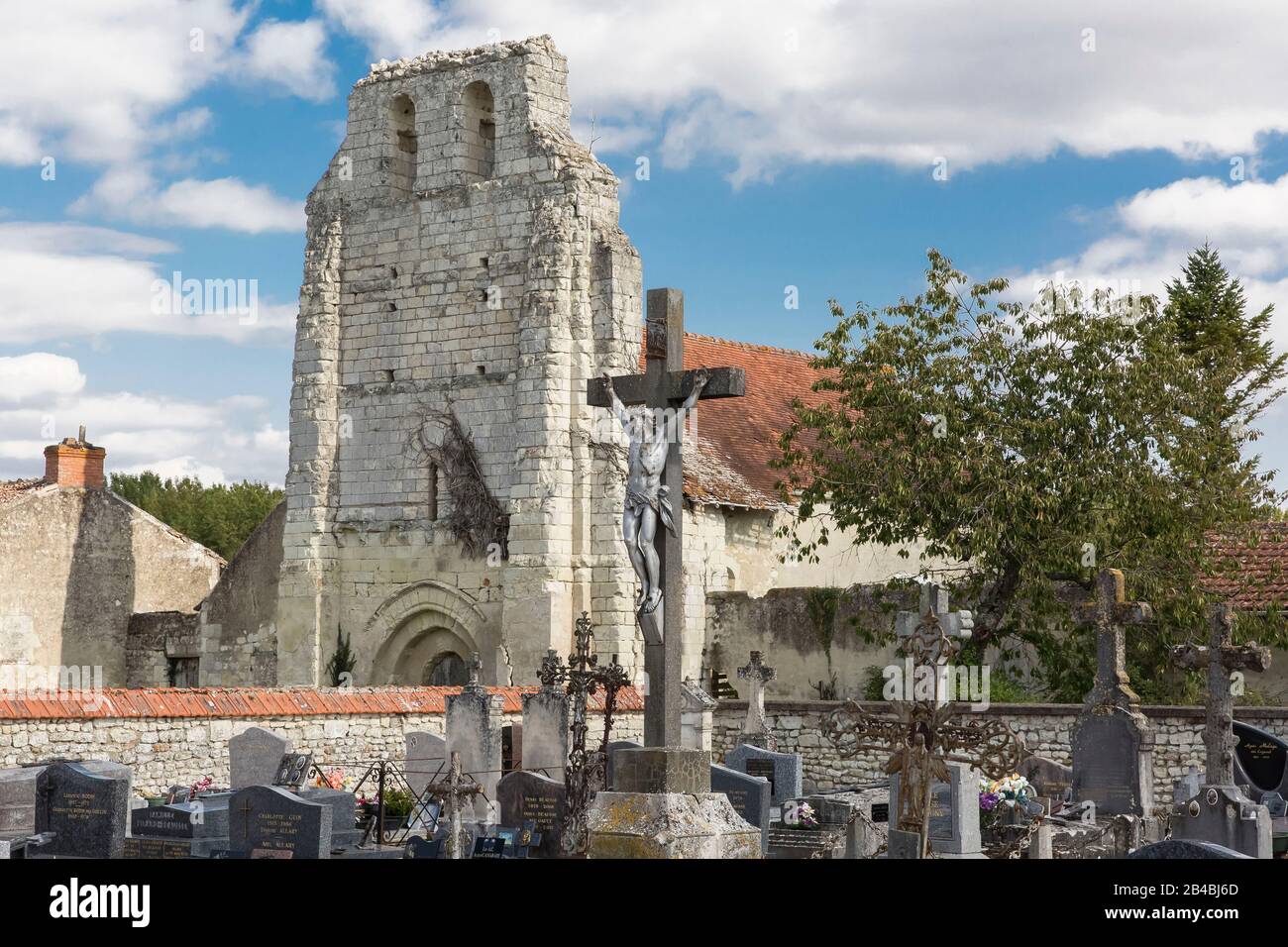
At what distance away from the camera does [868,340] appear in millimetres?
23297

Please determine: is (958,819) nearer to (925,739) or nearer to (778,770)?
(925,739)

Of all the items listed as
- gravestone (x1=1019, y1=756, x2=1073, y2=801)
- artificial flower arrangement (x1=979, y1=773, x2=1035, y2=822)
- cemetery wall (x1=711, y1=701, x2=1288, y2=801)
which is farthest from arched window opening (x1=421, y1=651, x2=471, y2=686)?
artificial flower arrangement (x1=979, y1=773, x2=1035, y2=822)

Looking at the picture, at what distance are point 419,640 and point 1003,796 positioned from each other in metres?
13.0

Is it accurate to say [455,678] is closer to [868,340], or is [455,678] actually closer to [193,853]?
[868,340]

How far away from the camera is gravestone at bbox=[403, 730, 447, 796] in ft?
56.3

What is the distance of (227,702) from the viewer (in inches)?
712

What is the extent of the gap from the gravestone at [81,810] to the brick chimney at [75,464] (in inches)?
646

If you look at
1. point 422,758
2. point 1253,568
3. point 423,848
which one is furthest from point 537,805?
point 1253,568

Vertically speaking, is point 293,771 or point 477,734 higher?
point 477,734

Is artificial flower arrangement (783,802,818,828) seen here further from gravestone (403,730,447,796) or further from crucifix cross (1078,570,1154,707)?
gravestone (403,730,447,796)

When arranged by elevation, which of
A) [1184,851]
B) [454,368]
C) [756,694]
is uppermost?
[454,368]

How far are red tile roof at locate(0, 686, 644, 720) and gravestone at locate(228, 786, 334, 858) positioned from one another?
4.69 m

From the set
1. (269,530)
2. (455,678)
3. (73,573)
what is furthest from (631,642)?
(73,573)

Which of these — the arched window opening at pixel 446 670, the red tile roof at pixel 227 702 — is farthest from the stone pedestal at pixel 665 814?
the arched window opening at pixel 446 670
